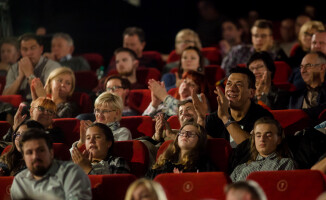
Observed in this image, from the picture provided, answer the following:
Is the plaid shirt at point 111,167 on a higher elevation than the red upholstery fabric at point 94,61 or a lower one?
lower

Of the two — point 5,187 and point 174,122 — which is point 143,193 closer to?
point 5,187

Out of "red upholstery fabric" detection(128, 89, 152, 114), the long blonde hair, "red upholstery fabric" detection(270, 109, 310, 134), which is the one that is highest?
"red upholstery fabric" detection(128, 89, 152, 114)

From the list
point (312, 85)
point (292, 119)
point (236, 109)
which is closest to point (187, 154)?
point (236, 109)

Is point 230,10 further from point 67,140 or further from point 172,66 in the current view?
point 67,140

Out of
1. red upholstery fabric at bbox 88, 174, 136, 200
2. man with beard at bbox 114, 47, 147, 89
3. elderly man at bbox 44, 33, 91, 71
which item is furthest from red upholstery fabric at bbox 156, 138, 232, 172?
elderly man at bbox 44, 33, 91, 71

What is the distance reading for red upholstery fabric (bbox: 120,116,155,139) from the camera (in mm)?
4152

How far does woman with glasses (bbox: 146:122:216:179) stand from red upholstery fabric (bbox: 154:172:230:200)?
0.37 metres

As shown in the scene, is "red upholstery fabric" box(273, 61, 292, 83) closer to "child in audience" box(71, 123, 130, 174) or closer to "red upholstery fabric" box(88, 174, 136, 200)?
"child in audience" box(71, 123, 130, 174)

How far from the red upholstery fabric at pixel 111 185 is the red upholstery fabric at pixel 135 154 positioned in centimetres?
48

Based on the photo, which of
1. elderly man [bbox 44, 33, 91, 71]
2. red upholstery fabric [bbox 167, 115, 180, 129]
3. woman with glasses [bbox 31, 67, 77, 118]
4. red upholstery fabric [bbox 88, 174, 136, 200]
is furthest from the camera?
elderly man [bbox 44, 33, 91, 71]

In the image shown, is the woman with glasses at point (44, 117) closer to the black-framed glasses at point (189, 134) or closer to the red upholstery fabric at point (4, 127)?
the red upholstery fabric at point (4, 127)

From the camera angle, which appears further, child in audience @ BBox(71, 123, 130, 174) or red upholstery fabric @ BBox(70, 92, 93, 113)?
red upholstery fabric @ BBox(70, 92, 93, 113)

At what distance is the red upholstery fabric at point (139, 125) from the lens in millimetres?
4152

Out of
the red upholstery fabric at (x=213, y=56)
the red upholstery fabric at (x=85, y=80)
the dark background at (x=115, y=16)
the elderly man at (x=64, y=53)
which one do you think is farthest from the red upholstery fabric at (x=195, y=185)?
the dark background at (x=115, y=16)
